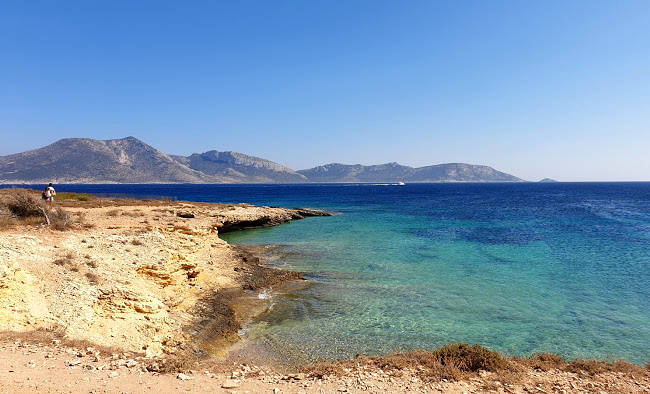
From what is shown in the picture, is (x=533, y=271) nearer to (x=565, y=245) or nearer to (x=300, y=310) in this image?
(x=565, y=245)

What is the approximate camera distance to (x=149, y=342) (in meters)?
10.2

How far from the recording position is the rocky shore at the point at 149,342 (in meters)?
7.54

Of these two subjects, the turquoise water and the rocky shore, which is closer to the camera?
the rocky shore

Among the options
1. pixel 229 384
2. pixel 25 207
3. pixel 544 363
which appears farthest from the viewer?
pixel 25 207

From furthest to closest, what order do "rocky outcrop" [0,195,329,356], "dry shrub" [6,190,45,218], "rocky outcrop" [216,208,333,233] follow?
"rocky outcrop" [216,208,333,233] < "dry shrub" [6,190,45,218] < "rocky outcrop" [0,195,329,356]

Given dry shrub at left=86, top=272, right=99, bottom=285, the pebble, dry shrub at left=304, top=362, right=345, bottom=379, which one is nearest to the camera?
the pebble

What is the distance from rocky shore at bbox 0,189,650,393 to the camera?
754cm

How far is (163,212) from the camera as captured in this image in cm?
3575

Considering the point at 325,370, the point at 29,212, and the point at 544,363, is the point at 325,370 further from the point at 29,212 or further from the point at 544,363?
the point at 29,212

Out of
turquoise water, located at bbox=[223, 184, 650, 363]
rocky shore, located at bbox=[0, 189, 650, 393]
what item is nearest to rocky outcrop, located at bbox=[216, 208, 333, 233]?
turquoise water, located at bbox=[223, 184, 650, 363]

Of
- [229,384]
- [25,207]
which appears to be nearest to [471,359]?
[229,384]

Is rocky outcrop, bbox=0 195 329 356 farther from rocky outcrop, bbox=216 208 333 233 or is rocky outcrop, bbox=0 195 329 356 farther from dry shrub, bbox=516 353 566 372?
rocky outcrop, bbox=216 208 333 233

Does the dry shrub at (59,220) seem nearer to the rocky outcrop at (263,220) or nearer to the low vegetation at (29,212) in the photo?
the low vegetation at (29,212)

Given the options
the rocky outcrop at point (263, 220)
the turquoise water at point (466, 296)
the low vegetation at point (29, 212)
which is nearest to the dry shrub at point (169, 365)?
the turquoise water at point (466, 296)
